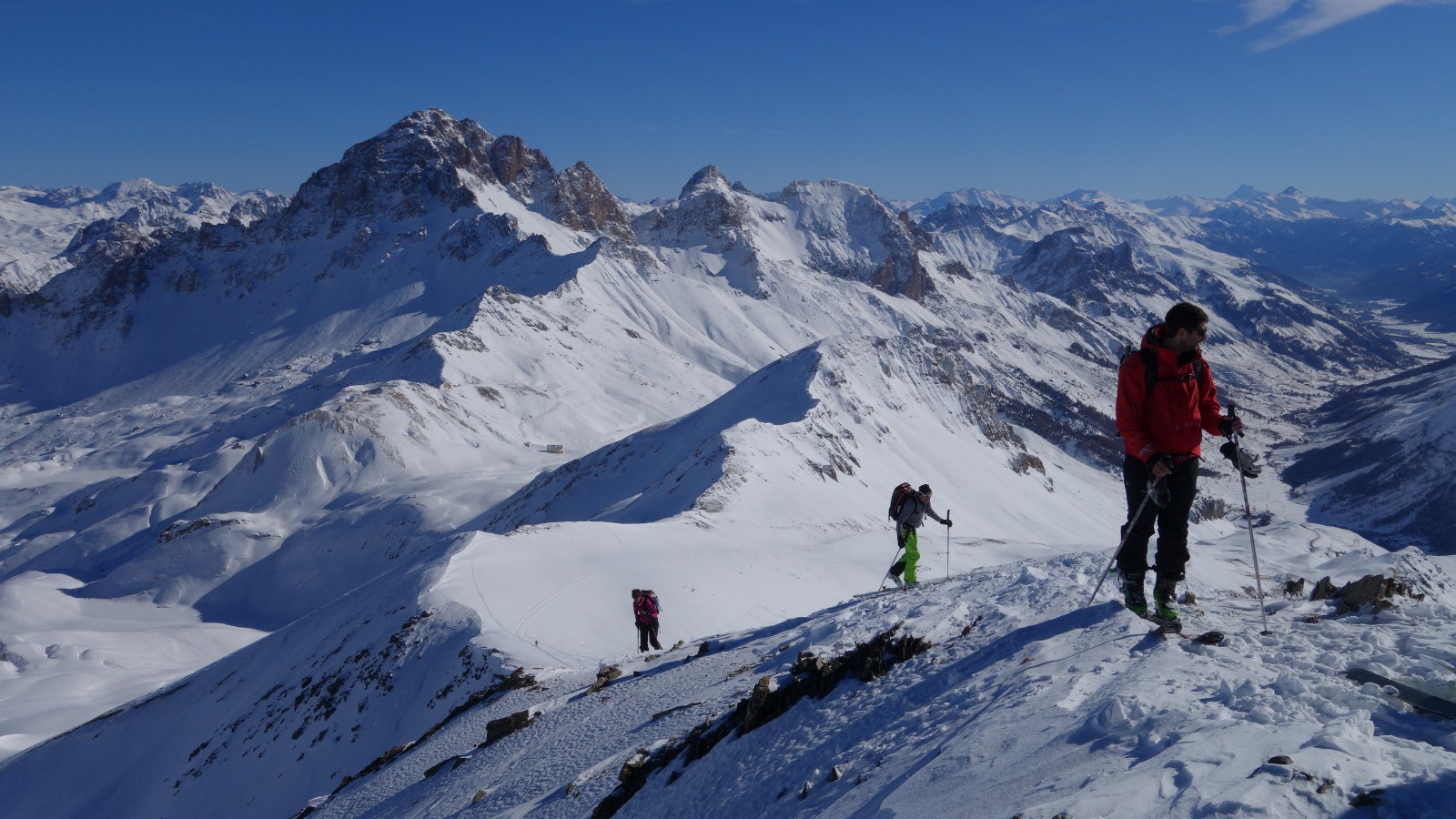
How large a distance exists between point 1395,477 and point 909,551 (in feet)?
601

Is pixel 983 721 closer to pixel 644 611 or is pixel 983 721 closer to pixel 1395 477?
pixel 644 611

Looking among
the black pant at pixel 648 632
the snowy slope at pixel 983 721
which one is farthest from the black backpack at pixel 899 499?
the black pant at pixel 648 632

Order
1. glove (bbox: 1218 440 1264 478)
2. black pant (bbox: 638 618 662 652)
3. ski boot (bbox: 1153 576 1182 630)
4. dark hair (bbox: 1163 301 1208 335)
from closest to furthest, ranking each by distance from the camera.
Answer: dark hair (bbox: 1163 301 1208 335) < ski boot (bbox: 1153 576 1182 630) < glove (bbox: 1218 440 1264 478) < black pant (bbox: 638 618 662 652)

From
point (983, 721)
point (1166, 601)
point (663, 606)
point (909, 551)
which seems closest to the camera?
point (983, 721)

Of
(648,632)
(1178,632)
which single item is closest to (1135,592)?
Result: (1178,632)

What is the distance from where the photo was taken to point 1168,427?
26.2 ft

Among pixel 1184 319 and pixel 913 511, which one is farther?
pixel 913 511

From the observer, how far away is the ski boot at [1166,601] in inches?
317

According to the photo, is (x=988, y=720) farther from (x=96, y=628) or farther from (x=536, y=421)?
(x=536, y=421)

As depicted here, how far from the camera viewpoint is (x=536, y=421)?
114875mm

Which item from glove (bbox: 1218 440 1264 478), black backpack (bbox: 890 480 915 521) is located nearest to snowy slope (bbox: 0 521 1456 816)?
glove (bbox: 1218 440 1264 478)

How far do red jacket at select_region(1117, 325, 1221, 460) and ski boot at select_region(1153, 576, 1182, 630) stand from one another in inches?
57.0

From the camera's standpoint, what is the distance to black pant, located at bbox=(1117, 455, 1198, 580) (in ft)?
26.7

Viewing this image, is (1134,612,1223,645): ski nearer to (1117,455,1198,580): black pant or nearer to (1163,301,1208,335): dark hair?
(1117,455,1198,580): black pant
